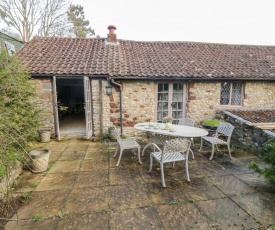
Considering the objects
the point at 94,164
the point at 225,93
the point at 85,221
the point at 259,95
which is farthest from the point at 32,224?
the point at 259,95

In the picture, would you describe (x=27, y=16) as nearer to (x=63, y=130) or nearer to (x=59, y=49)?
(x=59, y=49)

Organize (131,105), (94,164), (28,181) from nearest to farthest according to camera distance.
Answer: (28,181), (94,164), (131,105)

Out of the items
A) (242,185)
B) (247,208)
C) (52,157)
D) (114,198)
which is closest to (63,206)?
(114,198)

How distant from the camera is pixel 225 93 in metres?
6.99

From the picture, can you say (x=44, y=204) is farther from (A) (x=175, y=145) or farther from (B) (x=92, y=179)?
(A) (x=175, y=145)

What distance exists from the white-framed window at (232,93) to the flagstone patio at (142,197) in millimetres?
3382

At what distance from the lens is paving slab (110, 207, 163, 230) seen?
2199mm

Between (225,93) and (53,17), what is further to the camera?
(53,17)

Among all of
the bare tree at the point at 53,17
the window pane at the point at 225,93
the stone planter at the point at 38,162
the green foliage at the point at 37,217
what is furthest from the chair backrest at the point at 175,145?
the bare tree at the point at 53,17

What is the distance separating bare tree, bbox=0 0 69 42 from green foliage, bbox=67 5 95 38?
68.3 inches

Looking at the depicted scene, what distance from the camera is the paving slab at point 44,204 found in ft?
7.97

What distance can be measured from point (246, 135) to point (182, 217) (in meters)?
4.00

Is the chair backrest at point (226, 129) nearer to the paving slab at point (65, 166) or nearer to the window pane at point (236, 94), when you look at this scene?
the window pane at point (236, 94)

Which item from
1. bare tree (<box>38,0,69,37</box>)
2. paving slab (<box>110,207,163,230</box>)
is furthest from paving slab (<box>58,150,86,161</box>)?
bare tree (<box>38,0,69,37</box>)
